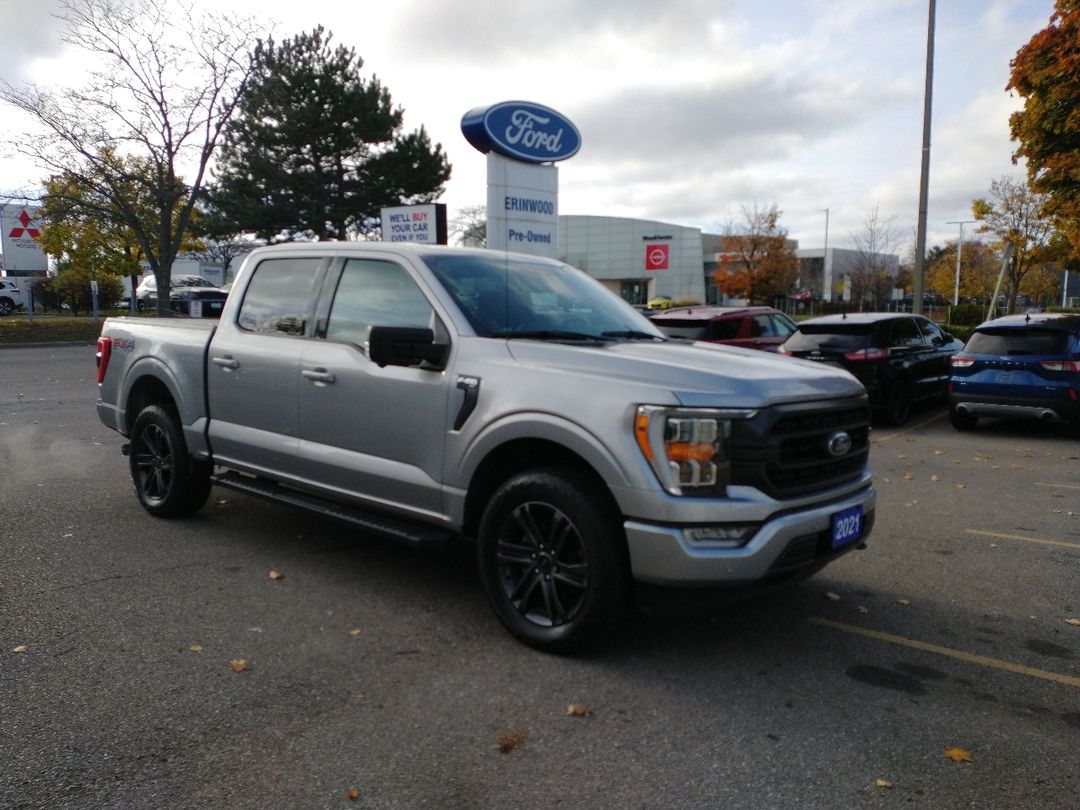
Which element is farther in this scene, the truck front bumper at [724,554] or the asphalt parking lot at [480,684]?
the truck front bumper at [724,554]

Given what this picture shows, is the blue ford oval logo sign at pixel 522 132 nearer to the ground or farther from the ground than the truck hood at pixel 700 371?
farther from the ground

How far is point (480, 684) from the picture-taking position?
3.70m

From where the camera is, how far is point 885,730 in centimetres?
335

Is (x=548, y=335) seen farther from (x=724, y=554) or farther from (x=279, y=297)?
(x=279, y=297)

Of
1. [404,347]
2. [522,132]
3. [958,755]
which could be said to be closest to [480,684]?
[404,347]

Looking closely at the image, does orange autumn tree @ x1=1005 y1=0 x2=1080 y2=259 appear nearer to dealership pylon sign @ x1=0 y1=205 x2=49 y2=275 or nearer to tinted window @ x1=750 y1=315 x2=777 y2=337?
tinted window @ x1=750 y1=315 x2=777 y2=337

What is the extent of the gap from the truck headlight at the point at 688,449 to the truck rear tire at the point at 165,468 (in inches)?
149

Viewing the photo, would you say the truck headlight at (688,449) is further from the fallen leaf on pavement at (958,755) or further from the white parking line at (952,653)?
the white parking line at (952,653)

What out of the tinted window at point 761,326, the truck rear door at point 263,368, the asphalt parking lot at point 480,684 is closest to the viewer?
the asphalt parking lot at point 480,684

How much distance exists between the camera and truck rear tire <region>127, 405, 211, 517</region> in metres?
6.04

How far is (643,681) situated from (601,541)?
0.67m

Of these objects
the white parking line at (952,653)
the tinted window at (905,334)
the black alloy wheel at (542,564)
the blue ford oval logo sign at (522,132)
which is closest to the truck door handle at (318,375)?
the black alloy wheel at (542,564)

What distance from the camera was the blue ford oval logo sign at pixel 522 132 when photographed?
12.1 meters

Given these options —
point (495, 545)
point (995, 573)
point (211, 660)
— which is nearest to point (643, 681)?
point (495, 545)
